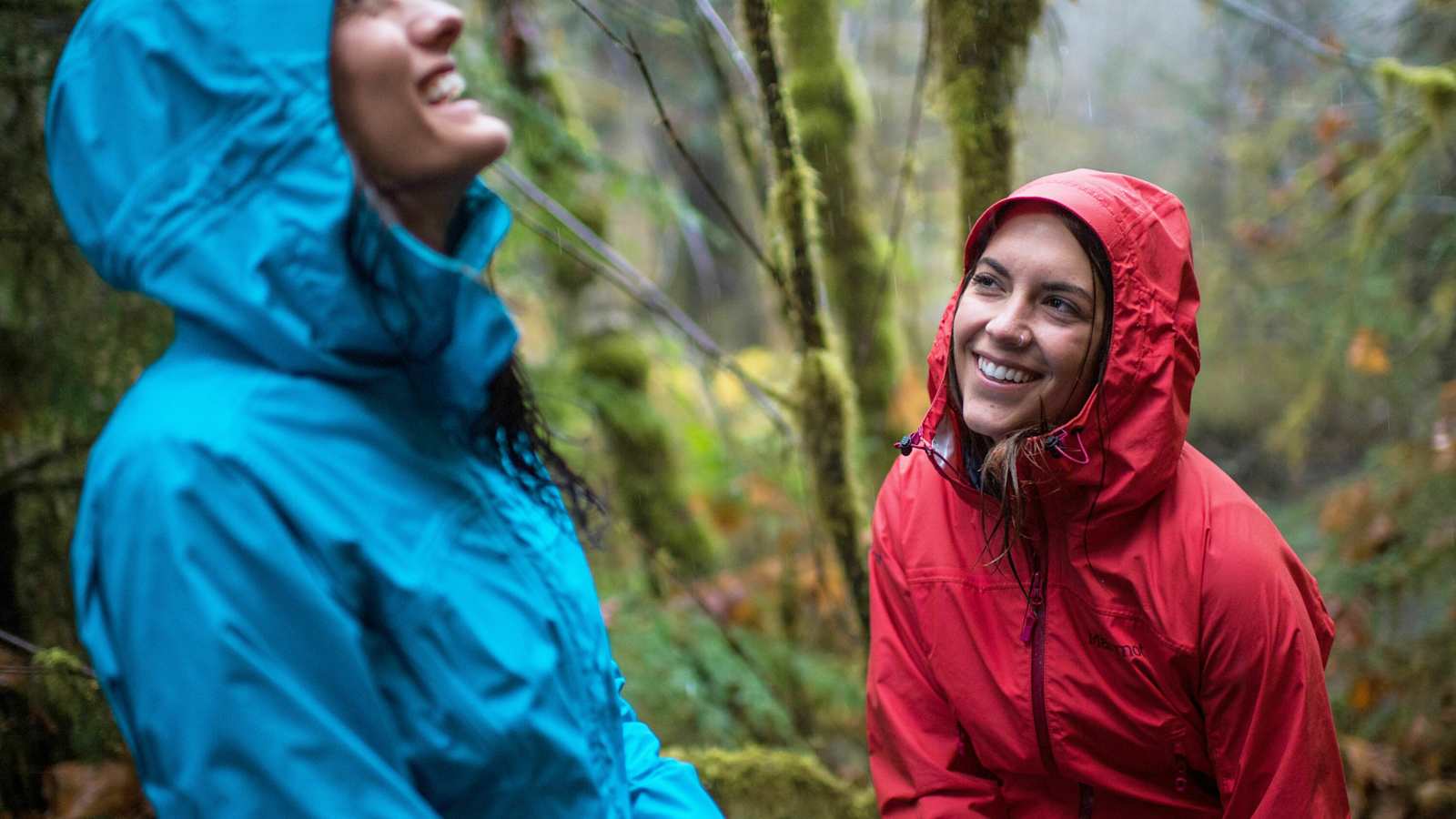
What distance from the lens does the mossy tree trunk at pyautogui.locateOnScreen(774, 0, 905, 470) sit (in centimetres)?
495

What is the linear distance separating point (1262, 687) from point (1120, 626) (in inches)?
11.1

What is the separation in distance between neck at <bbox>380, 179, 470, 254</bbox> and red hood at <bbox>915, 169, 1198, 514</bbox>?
4.09ft

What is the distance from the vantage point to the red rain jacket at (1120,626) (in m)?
1.90

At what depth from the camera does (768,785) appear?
115 inches

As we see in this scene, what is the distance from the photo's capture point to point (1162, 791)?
2.08 m

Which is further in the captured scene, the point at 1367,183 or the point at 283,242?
the point at 1367,183

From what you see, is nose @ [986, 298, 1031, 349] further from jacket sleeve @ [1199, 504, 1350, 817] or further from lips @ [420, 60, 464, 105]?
lips @ [420, 60, 464, 105]

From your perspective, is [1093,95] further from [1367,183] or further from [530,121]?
[530,121]

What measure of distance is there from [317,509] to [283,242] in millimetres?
343

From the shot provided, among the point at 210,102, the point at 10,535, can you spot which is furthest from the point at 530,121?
the point at 210,102

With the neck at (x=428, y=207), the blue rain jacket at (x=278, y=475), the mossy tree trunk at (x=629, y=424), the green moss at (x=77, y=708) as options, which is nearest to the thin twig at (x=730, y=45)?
the neck at (x=428, y=207)

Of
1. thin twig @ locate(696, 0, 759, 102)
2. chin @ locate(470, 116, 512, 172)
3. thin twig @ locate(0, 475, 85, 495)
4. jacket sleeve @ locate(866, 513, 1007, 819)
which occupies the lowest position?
jacket sleeve @ locate(866, 513, 1007, 819)

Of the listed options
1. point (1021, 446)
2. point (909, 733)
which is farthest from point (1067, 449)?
point (909, 733)

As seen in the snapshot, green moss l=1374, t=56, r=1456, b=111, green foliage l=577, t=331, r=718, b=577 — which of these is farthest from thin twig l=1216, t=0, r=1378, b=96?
green foliage l=577, t=331, r=718, b=577
